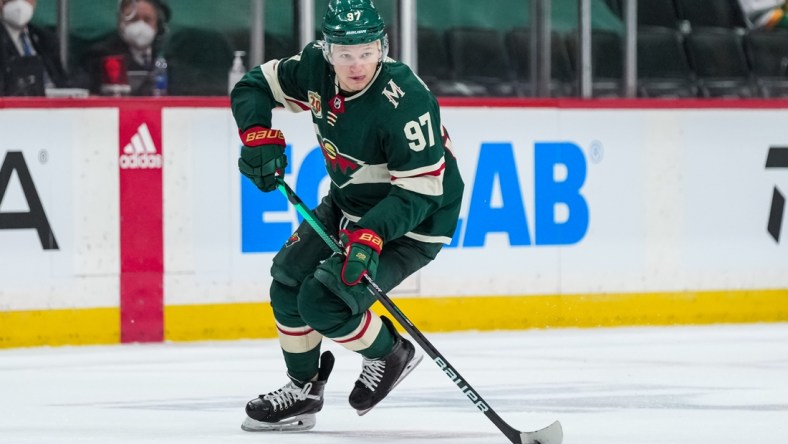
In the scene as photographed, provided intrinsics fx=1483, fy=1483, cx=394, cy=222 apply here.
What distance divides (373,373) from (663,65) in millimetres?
3289

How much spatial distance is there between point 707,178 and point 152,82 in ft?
7.59

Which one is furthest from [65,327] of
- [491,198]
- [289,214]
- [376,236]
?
[376,236]

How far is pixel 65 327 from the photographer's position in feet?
17.6

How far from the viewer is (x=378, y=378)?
3.61 metres

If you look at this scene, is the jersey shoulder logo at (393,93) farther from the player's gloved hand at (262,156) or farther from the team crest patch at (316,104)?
the player's gloved hand at (262,156)

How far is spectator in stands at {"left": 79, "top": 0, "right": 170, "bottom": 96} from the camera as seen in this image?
566 centimetres

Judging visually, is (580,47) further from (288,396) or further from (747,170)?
(288,396)

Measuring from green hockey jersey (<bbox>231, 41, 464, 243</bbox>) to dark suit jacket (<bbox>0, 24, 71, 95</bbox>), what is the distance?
2119 millimetres

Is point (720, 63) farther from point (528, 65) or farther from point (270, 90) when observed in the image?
point (270, 90)

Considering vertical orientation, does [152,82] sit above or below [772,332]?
above

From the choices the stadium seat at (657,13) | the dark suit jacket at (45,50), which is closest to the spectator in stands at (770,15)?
the stadium seat at (657,13)

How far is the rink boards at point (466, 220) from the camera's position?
5.36 meters

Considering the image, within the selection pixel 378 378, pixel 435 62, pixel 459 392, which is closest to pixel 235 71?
pixel 435 62

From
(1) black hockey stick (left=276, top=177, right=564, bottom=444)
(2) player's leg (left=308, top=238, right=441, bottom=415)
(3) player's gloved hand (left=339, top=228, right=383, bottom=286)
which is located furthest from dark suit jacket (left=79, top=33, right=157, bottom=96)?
(3) player's gloved hand (left=339, top=228, right=383, bottom=286)
